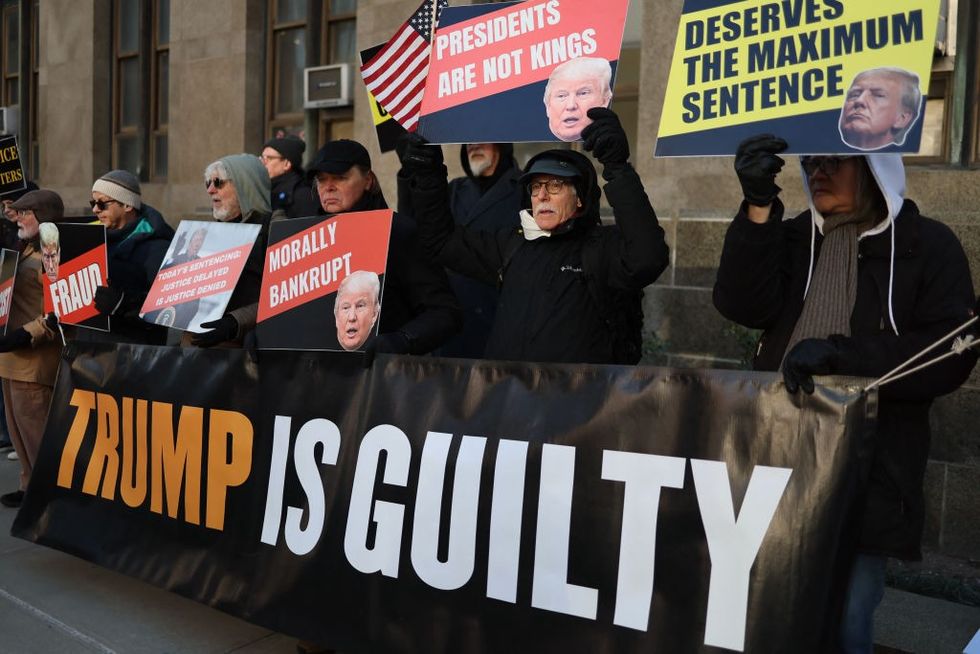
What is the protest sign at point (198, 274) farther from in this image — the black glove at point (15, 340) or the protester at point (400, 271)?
the black glove at point (15, 340)

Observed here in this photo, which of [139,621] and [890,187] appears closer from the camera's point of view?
[890,187]

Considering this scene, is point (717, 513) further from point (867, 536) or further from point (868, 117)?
point (868, 117)

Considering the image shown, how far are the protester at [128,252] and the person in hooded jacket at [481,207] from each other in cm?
153

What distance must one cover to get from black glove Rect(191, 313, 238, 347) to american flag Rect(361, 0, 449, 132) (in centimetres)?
135

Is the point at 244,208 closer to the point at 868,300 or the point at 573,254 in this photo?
the point at 573,254

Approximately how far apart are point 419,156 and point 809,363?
1.70 meters

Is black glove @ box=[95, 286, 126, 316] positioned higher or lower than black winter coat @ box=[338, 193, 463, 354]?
lower

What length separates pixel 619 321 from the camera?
3.36 metres

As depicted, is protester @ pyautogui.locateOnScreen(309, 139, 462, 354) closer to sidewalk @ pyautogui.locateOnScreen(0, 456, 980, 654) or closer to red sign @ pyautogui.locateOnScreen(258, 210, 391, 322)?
red sign @ pyautogui.locateOnScreen(258, 210, 391, 322)

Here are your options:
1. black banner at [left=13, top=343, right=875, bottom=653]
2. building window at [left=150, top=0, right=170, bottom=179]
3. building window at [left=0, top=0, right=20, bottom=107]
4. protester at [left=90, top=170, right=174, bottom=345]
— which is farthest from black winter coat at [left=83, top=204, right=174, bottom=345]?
building window at [left=0, top=0, right=20, bottom=107]

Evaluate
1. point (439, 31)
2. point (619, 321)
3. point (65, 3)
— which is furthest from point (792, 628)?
point (65, 3)

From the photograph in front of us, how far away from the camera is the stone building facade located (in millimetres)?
5738

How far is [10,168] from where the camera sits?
24.1ft

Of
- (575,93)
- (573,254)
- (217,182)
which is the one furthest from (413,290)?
(217,182)
